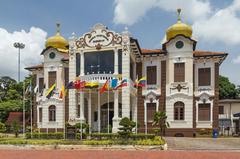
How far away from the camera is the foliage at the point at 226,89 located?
6078 cm

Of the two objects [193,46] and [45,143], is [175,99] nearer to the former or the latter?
[193,46]

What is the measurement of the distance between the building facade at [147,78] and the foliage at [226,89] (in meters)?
26.9

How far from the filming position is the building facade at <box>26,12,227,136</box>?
34.2 meters

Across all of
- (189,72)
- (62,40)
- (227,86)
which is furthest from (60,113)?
(227,86)

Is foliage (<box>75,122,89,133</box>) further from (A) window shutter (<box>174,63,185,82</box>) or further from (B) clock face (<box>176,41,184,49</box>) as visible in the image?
Answer: (B) clock face (<box>176,41,184,49</box>)

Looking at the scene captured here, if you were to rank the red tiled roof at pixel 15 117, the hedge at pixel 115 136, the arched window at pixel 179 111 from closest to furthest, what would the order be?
the hedge at pixel 115 136
the arched window at pixel 179 111
the red tiled roof at pixel 15 117

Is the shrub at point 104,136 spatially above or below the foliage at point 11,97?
below

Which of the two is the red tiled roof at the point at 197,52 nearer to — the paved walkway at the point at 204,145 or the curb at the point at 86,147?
the paved walkway at the point at 204,145

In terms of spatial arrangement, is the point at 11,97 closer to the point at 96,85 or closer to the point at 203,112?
the point at 96,85

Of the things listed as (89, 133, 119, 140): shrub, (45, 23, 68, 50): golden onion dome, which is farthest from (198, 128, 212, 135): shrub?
(45, 23, 68, 50): golden onion dome

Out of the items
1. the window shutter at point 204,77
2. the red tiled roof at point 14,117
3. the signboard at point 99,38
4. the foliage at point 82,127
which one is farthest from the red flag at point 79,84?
the red tiled roof at point 14,117

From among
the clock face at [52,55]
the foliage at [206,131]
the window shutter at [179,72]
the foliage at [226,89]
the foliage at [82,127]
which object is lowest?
the foliage at [206,131]

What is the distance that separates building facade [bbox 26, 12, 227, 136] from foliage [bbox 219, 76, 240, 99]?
26.9 metres

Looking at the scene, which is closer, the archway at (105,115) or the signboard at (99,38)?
the signboard at (99,38)
